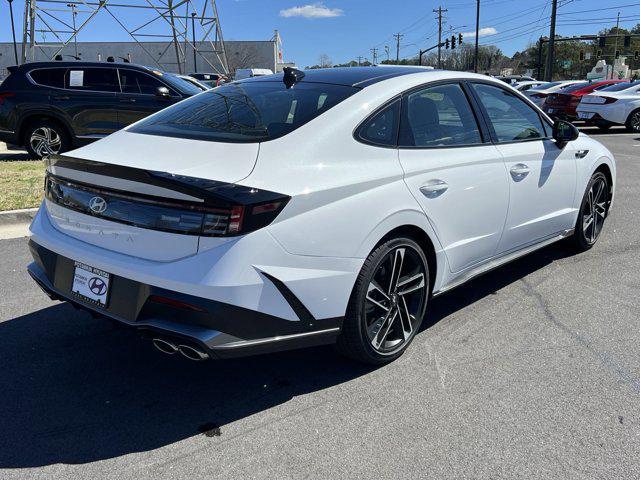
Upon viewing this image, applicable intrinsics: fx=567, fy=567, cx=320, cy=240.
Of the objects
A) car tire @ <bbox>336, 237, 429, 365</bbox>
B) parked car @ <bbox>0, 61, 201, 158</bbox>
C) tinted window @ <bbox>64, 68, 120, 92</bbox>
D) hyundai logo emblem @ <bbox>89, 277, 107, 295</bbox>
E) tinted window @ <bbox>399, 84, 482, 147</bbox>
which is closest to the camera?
hyundai logo emblem @ <bbox>89, 277, 107, 295</bbox>

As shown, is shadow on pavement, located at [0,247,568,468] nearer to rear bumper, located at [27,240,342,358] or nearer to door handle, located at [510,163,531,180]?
rear bumper, located at [27,240,342,358]

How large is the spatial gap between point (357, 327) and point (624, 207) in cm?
574

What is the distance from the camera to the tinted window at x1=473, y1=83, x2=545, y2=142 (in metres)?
4.00

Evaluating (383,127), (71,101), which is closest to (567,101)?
(71,101)

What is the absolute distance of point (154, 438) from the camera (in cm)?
262

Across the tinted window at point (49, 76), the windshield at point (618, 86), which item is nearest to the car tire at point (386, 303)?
the tinted window at point (49, 76)

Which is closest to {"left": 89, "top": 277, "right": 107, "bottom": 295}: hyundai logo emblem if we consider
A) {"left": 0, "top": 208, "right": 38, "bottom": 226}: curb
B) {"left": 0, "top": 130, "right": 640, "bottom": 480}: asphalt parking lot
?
{"left": 0, "top": 130, "right": 640, "bottom": 480}: asphalt parking lot

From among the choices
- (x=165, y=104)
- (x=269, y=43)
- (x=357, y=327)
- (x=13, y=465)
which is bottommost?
(x=13, y=465)

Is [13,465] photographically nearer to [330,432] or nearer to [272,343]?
[272,343]

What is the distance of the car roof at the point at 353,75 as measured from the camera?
11.2 ft

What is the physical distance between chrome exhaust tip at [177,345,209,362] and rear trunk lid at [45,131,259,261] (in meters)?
0.40

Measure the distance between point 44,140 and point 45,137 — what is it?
60 millimetres

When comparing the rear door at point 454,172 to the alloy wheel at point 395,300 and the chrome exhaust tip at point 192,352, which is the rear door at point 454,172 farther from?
the chrome exhaust tip at point 192,352

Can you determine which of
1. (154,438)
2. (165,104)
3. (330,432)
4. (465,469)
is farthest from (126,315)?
(165,104)
